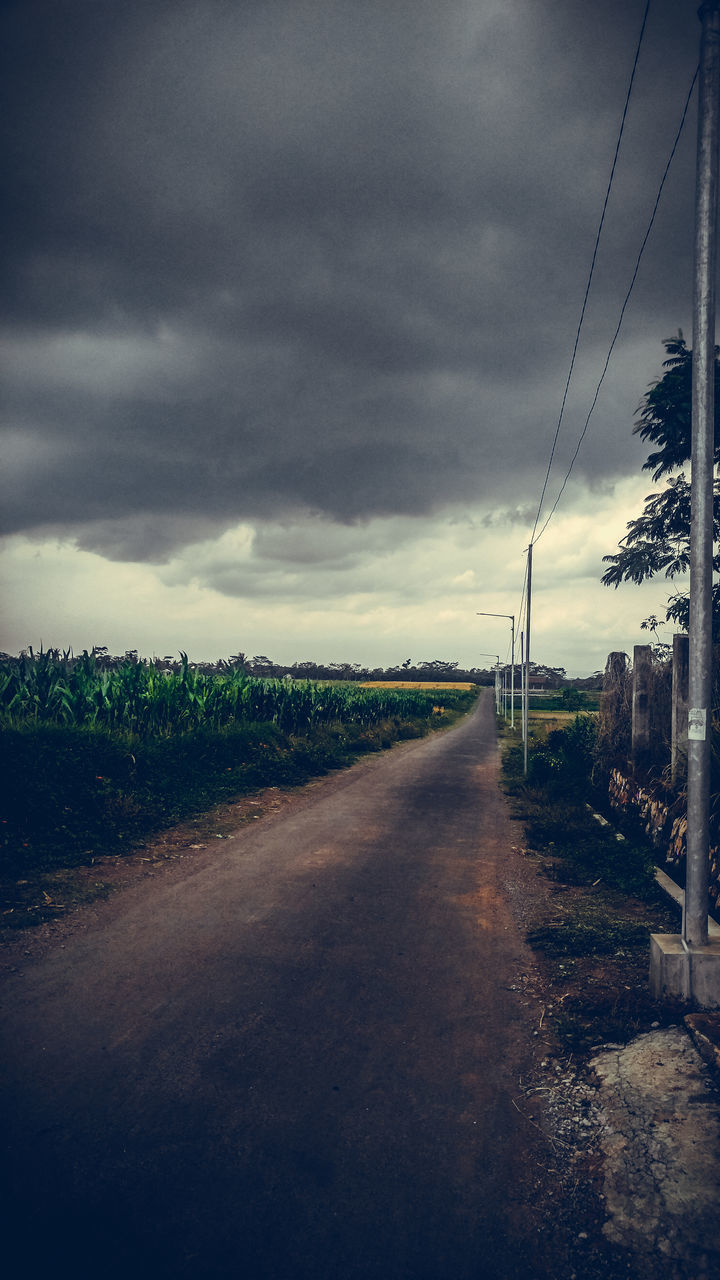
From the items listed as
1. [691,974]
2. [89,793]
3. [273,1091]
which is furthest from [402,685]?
[273,1091]

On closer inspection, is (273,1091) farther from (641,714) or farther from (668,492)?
(668,492)

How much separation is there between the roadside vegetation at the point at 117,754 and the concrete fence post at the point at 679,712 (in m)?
6.87

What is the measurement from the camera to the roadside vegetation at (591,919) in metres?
4.23

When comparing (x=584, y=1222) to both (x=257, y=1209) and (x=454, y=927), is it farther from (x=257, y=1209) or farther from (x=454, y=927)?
(x=454, y=927)

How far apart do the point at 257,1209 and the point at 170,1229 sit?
0.34m

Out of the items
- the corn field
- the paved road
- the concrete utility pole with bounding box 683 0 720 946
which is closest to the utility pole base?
the concrete utility pole with bounding box 683 0 720 946

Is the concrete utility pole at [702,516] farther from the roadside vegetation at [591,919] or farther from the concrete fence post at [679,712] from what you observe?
the concrete fence post at [679,712]

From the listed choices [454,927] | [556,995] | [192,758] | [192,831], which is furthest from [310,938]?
[192,758]

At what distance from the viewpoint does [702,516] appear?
4.39 m

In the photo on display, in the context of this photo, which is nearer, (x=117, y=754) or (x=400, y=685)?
(x=117, y=754)

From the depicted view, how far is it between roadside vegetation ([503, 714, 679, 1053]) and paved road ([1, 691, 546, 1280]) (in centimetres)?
36

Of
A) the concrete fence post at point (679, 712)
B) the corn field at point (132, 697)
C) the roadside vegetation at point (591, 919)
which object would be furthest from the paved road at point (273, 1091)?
the corn field at point (132, 697)

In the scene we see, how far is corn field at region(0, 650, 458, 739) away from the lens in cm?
1202

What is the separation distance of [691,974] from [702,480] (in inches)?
128
